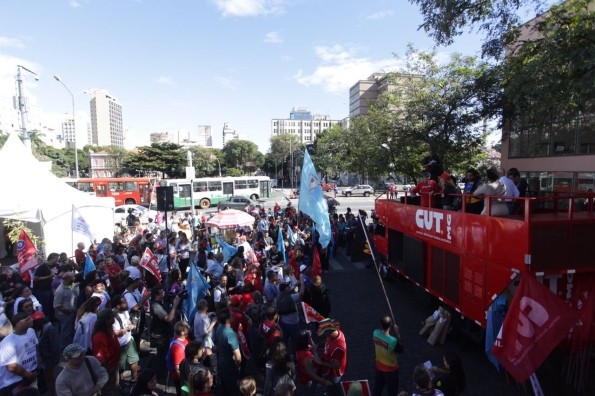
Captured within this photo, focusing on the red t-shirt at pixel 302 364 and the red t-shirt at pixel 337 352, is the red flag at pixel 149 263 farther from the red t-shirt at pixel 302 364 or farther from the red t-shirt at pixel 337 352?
the red t-shirt at pixel 337 352

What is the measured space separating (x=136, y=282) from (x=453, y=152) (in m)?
13.7

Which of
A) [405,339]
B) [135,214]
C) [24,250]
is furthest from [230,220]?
[135,214]

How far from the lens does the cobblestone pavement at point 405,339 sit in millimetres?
6328

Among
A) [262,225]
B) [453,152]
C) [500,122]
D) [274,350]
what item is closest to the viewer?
[274,350]

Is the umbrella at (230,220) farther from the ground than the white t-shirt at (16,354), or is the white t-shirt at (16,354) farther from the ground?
the umbrella at (230,220)

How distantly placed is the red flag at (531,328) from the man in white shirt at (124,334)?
5535 mm

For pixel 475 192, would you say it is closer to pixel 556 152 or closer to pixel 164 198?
pixel 164 198

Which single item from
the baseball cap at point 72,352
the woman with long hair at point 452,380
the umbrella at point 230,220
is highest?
the umbrella at point 230,220

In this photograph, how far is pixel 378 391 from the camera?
Result: 17.9ft

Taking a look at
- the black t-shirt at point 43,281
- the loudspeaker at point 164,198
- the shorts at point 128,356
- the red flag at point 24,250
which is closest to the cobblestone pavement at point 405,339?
the shorts at point 128,356

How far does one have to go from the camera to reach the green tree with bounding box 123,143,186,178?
59.9 m

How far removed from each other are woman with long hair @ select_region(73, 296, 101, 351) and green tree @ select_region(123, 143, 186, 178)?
5785cm

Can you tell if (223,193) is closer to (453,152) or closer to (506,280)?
(453,152)

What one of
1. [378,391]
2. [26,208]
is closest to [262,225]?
[26,208]
